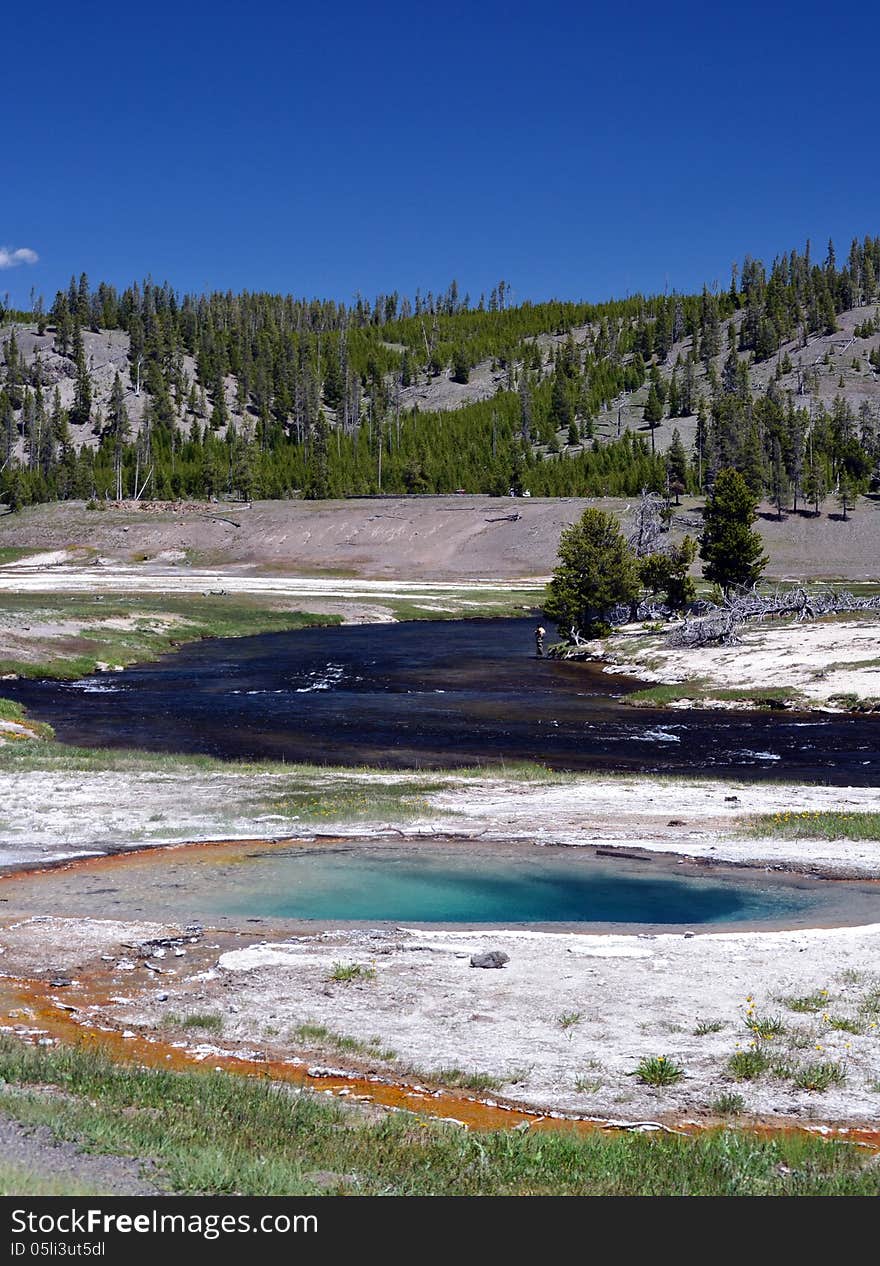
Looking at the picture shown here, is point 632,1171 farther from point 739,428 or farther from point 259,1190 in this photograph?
point 739,428

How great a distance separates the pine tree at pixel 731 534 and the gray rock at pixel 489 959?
6158 cm

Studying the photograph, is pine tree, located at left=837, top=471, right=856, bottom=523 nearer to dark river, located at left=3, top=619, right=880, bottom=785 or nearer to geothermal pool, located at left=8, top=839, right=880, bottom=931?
dark river, located at left=3, top=619, right=880, bottom=785

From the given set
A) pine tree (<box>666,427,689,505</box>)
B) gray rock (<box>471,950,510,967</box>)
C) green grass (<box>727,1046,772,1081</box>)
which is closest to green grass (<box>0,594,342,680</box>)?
gray rock (<box>471,950,510,967</box>)

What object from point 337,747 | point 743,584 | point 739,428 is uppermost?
point 739,428

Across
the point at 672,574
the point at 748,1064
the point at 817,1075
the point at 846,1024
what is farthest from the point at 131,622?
the point at 817,1075

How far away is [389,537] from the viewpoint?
135750mm

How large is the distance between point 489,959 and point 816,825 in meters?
12.1

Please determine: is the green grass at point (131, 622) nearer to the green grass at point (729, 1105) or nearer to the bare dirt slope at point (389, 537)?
the bare dirt slope at point (389, 537)

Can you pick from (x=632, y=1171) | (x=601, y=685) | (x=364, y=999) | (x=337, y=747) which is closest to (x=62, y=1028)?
(x=364, y=999)

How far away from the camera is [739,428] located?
535 ft

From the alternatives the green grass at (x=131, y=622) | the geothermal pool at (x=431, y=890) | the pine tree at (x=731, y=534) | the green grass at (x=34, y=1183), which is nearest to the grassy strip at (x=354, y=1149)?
the green grass at (x=34, y=1183)

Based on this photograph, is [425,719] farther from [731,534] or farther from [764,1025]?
[731,534]

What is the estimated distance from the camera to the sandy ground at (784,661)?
162 ft

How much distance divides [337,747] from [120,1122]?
96.2 feet
